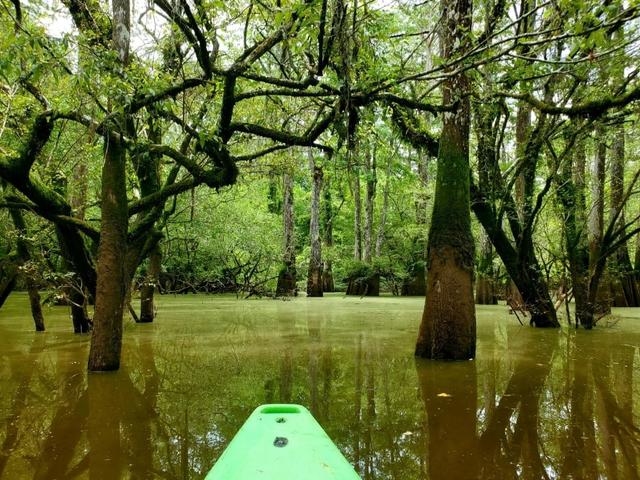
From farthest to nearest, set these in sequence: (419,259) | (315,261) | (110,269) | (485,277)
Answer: (419,259) < (315,261) < (485,277) < (110,269)

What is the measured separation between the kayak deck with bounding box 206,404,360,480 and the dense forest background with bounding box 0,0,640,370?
290 cm

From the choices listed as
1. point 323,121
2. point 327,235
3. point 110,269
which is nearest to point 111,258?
point 110,269

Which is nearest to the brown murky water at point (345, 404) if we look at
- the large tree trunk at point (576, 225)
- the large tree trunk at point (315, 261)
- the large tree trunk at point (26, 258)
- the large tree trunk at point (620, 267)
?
the large tree trunk at point (26, 258)

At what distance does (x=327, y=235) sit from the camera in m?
27.2

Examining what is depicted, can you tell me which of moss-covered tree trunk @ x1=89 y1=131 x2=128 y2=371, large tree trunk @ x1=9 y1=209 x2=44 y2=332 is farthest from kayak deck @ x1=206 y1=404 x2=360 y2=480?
large tree trunk @ x1=9 y1=209 x2=44 y2=332

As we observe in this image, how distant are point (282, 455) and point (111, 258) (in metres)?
4.25

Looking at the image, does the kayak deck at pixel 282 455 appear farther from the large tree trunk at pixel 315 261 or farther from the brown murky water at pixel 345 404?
the large tree trunk at pixel 315 261

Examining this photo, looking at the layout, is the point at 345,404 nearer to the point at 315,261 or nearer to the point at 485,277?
the point at 485,277

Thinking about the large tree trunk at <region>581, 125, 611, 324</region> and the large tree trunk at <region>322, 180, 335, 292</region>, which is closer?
the large tree trunk at <region>581, 125, 611, 324</region>

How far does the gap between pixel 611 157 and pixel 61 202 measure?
1186 centimetres

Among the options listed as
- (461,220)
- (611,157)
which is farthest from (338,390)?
(611,157)

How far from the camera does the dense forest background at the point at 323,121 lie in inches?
183

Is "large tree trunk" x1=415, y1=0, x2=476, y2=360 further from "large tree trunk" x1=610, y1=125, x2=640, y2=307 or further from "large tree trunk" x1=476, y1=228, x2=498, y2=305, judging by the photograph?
"large tree trunk" x1=476, y1=228, x2=498, y2=305

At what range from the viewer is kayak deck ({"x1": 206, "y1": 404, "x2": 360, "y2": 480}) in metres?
1.46
